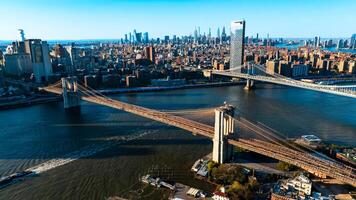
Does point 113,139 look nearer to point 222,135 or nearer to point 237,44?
point 222,135

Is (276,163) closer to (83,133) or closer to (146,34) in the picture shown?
(83,133)

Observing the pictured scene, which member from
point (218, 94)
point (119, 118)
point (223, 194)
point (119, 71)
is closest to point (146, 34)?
point (119, 71)

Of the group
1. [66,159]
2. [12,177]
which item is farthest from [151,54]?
[12,177]

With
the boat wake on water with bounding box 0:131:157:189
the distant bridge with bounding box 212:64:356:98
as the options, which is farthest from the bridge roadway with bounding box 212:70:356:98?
the boat wake on water with bounding box 0:131:157:189

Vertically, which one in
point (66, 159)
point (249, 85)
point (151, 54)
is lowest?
point (66, 159)

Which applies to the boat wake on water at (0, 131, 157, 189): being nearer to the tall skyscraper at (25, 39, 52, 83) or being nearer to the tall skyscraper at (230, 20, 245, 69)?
the tall skyscraper at (25, 39, 52, 83)

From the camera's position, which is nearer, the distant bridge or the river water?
the river water
